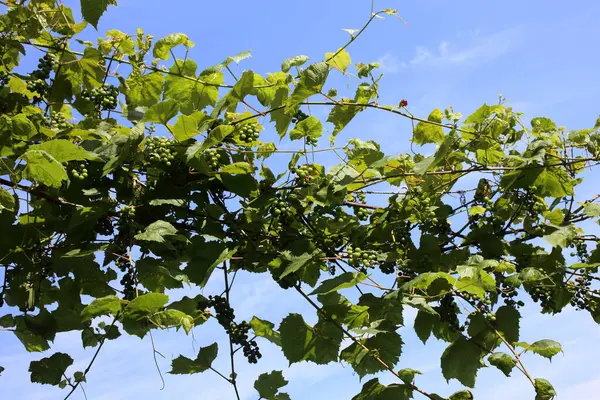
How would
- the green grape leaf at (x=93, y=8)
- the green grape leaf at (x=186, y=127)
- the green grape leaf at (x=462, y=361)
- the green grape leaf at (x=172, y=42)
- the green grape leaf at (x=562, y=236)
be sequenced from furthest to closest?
the green grape leaf at (x=172, y=42), the green grape leaf at (x=562, y=236), the green grape leaf at (x=462, y=361), the green grape leaf at (x=186, y=127), the green grape leaf at (x=93, y=8)

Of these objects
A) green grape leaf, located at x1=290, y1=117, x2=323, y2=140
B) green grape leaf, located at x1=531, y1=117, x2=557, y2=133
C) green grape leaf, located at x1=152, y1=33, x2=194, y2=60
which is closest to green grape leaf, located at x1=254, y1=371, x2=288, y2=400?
green grape leaf, located at x1=290, y1=117, x2=323, y2=140

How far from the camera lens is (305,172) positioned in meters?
3.00

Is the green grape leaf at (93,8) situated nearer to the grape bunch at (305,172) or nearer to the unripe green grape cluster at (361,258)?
the grape bunch at (305,172)

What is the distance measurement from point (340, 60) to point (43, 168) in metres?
1.61

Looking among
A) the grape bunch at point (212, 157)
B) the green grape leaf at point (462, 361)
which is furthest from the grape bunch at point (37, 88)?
the green grape leaf at point (462, 361)

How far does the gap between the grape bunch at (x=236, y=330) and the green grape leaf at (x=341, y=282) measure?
0.47 m

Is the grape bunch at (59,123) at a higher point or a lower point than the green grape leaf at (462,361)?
higher

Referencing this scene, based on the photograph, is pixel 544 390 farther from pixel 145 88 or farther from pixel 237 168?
pixel 145 88

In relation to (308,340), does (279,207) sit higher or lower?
higher

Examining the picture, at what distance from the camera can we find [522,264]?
3416mm

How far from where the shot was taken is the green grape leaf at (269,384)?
3086 millimetres

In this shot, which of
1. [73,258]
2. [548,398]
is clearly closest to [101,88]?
[73,258]

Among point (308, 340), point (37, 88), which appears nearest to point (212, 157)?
point (308, 340)

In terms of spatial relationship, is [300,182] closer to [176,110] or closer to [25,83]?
[176,110]
